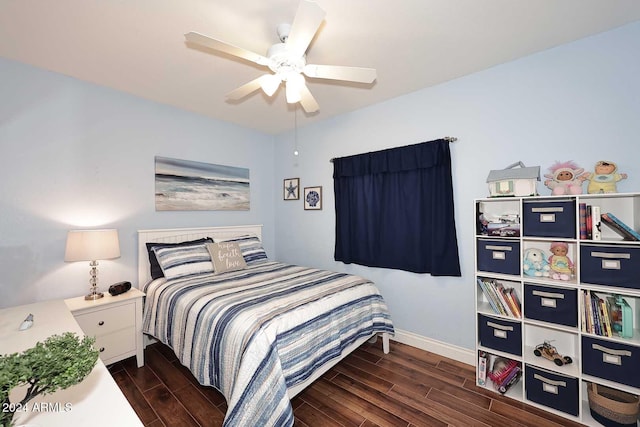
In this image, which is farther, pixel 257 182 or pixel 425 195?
pixel 257 182

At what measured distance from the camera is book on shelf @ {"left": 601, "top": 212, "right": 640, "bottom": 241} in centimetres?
Result: 164

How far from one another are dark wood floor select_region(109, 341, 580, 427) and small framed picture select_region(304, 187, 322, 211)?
184 cm

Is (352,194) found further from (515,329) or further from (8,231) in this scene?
(8,231)

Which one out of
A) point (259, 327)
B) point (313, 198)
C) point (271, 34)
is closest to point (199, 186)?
point (313, 198)

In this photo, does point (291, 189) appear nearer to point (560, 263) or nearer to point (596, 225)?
point (560, 263)

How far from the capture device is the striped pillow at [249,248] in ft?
10.7

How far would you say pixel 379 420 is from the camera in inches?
71.0

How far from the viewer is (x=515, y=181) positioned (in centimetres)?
203

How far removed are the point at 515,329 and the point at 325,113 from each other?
2.80 m

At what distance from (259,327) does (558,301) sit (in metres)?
1.99

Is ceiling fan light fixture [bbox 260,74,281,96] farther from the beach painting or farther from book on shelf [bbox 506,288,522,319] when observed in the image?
book on shelf [bbox 506,288,522,319]

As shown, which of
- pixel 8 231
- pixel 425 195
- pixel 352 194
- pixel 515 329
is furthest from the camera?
pixel 352 194

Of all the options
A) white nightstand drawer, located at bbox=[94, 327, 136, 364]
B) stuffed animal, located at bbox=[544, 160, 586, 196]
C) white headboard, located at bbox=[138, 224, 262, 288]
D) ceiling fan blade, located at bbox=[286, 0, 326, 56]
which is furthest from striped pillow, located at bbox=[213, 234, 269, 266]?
stuffed animal, located at bbox=[544, 160, 586, 196]

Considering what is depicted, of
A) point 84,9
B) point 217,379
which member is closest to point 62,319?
point 217,379
